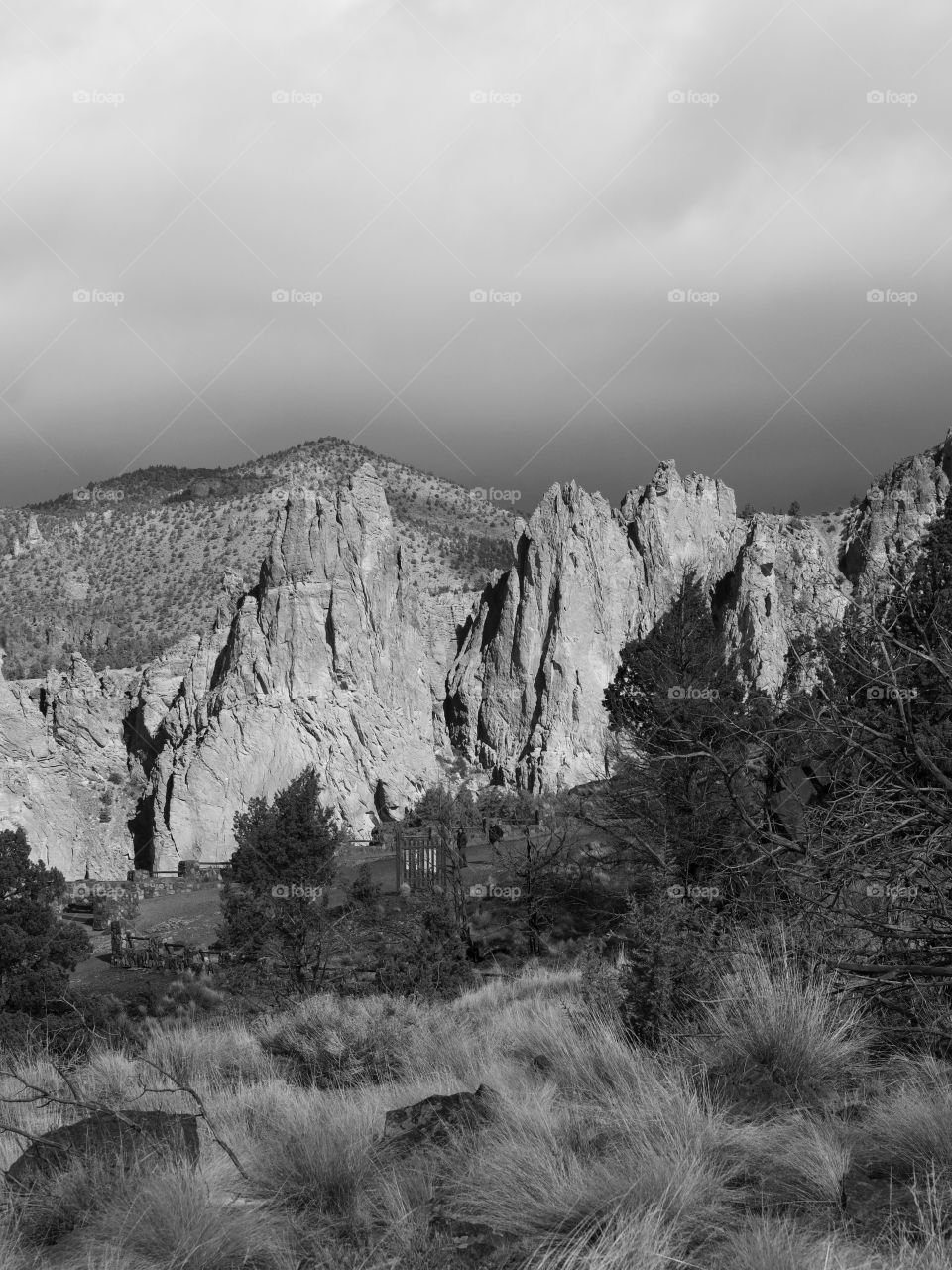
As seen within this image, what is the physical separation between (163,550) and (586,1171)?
101337mm

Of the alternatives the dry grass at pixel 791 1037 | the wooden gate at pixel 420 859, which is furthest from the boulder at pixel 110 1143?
the wooden gate at pixel 420 859

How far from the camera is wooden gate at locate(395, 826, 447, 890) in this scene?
100 ft

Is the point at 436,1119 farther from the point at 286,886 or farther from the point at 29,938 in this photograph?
the point at 29,938

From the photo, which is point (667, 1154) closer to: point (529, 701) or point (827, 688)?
point (827, 688)

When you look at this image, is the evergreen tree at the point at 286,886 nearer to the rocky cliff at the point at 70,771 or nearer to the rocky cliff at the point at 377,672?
the rocky cliff at the point at 377,672

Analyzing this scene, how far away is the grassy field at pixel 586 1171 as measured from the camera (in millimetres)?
3561

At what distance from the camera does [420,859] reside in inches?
1435

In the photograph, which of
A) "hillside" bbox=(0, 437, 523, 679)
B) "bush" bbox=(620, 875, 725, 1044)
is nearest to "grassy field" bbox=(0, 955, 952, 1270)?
"bush" bbox=(620, 875, 725, 1044)

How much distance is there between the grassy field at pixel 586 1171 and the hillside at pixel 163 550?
71896 mm

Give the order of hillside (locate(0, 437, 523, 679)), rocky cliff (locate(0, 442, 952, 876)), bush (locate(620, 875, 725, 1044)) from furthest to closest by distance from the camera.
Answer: hillside (locate(0, 437, 523, 679)), rocky cliff (locate(0, 442, 952, 876)), bush (locate(620, 875, 725, 1044))

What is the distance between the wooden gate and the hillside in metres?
41.1

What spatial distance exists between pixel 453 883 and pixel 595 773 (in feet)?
120

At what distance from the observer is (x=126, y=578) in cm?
9588

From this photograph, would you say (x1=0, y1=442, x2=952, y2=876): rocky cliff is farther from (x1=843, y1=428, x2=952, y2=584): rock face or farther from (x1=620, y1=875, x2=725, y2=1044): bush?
(x1=620, y1=875, x2=725, y2=1044): bush
